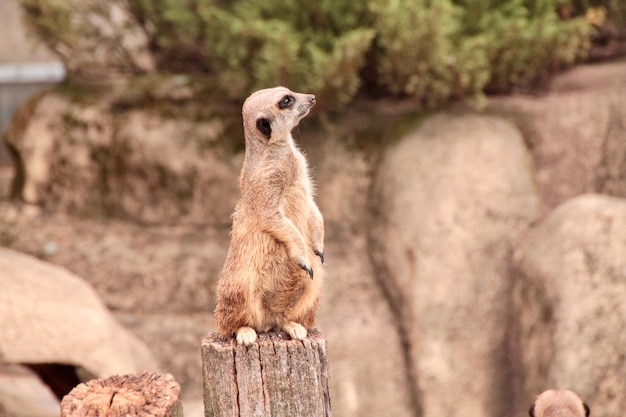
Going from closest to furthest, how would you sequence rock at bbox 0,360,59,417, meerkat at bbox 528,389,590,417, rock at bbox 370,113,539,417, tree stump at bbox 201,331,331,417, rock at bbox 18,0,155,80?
1. tree stump at bbox 201,331,331,417
2. meerkat at bbox 528,389,590,417
3. rock at bbox 0,360,59,417
4. rock at bbox 370,113,539,417
5. rock at bbox 18,0,155,80

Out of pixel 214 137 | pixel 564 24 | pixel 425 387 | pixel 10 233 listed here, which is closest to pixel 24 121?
pixel 10 233

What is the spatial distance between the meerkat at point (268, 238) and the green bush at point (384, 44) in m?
2.28

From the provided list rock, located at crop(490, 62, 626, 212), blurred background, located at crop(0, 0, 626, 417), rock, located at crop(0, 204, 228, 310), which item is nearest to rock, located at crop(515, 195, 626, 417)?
blurred background, located at crop(0, 0, 626, 417)

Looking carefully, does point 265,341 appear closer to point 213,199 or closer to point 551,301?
point 551,301

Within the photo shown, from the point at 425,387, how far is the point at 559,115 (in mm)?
1892

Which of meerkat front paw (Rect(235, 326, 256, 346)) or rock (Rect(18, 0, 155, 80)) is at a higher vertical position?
rock (Rect(18, 0, 155, 80))

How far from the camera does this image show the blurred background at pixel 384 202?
200 inches

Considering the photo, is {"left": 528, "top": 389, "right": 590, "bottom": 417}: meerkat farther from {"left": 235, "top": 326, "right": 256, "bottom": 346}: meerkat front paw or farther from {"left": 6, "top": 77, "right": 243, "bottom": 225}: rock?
{"left": 6, "top": 77, "right": 243, "bottom": 225}: rock

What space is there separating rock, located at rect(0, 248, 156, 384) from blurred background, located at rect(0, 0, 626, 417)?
0.02 metres

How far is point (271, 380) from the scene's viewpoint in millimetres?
3113

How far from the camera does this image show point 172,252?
5.93m

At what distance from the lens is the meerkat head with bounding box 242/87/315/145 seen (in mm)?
3174

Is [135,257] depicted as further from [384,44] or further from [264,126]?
[264,126]

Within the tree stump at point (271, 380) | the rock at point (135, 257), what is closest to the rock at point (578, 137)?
the rock at point (135, 257)
